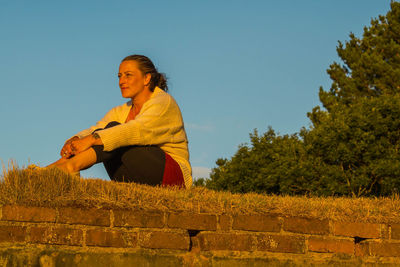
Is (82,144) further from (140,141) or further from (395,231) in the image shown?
(395,231)

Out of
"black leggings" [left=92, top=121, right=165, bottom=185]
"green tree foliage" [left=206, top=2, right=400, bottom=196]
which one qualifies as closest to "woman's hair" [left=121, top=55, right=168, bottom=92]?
"black leggings" [left=92, top=121, right=165, bottom=185]

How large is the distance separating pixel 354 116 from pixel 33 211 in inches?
653

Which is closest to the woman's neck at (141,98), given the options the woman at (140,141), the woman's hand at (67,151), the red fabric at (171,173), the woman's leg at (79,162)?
the woman at (140,141)

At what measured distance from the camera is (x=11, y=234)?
3.95 meters

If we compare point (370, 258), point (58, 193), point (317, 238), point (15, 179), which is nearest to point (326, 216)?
point (317, 238)

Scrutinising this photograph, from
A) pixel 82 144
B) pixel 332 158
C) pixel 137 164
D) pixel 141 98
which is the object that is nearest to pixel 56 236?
pixel 82 144

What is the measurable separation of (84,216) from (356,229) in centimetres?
250

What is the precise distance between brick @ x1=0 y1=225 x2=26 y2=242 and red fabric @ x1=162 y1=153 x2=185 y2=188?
1711 mm

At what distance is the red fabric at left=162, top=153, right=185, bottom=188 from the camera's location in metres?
5.22

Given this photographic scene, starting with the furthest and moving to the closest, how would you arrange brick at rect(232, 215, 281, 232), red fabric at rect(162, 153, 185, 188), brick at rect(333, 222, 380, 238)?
red fabric at rect(162, 153, 185, 188), brick at rect(333, 222, 380, 238), brick at rect(232, 215, 281, 232)

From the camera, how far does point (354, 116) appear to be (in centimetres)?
1881

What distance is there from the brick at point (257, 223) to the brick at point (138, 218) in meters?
0.68

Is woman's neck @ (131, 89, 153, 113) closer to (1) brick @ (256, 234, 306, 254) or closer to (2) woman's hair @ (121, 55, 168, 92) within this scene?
(2) woman's hair @ (121, 55, 168, 92)

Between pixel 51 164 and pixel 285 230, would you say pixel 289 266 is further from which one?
pixel 51 164
